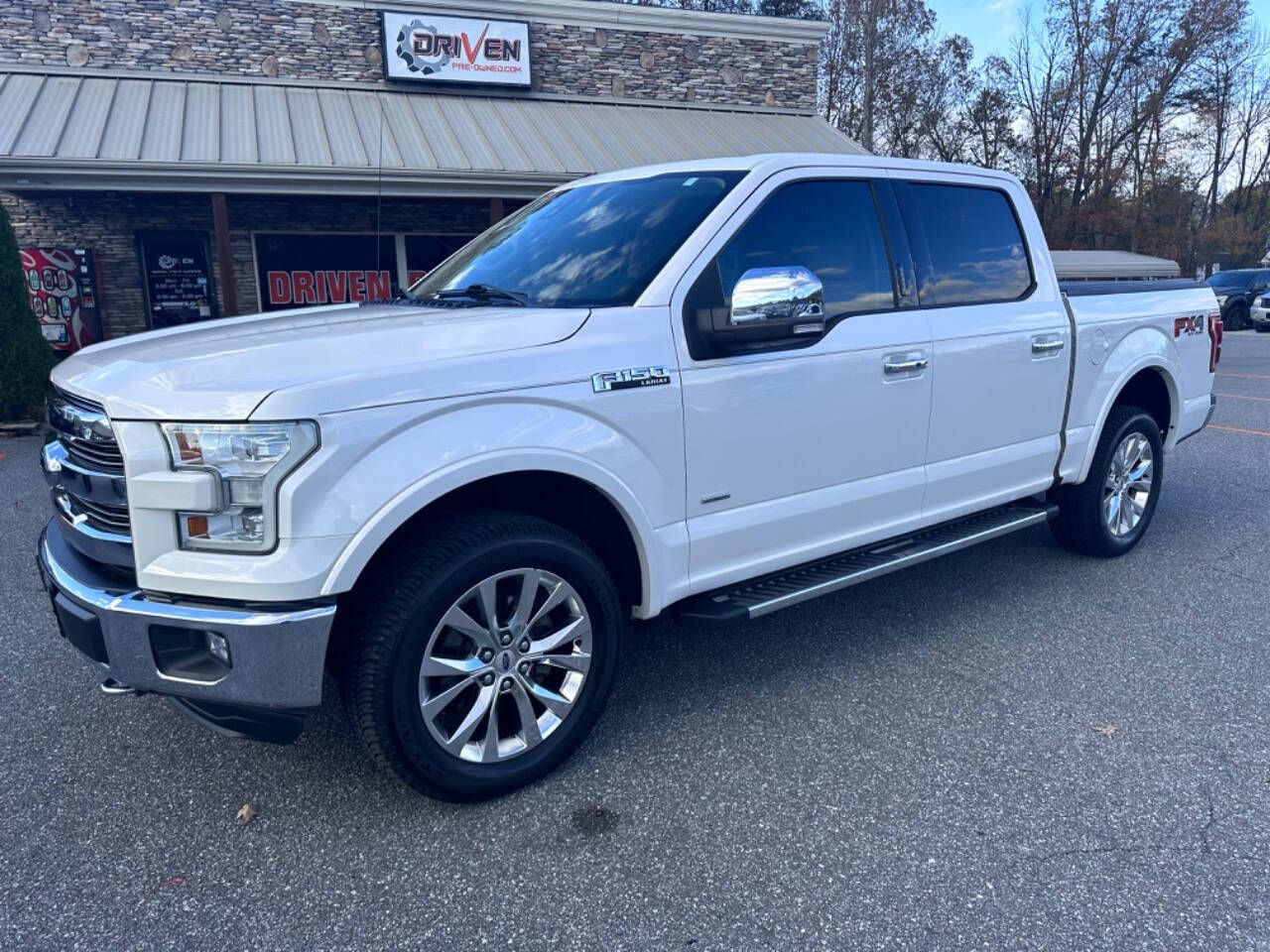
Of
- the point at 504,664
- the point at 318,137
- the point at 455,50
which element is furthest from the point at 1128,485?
the point at 455,50

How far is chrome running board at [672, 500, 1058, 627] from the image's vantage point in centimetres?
333

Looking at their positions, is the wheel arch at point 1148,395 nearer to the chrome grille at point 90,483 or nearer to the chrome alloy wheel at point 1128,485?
the chrome alloy wheel at point 1128,485

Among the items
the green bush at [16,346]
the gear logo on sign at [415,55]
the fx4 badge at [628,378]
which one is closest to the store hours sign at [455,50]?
the gear logo on sign at [415,55]

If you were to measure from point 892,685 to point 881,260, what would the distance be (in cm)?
177

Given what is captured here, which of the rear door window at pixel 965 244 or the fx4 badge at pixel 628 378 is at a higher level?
the rear door window at pixel 965 244

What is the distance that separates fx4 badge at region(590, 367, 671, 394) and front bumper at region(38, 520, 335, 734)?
3.52ft

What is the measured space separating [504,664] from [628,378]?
1.00 m

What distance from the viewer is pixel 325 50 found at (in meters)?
15.0

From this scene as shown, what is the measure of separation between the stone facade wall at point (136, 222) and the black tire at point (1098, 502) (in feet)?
40.8

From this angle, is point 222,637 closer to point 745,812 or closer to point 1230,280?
point 745,812

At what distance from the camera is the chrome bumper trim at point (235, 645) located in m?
2.45

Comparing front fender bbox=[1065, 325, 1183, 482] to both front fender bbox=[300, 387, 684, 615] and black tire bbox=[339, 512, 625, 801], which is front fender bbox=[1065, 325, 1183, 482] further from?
black tire bbox=[339, 512, 625, 801]

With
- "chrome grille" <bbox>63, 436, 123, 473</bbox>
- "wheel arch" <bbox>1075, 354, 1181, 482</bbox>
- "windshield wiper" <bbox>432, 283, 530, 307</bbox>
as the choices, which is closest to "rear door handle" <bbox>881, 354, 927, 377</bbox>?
"windshield wiper" <bbox>432, 283, 530, 307</bbox>

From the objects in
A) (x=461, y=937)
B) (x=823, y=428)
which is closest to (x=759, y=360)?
(x=823, y=428)
